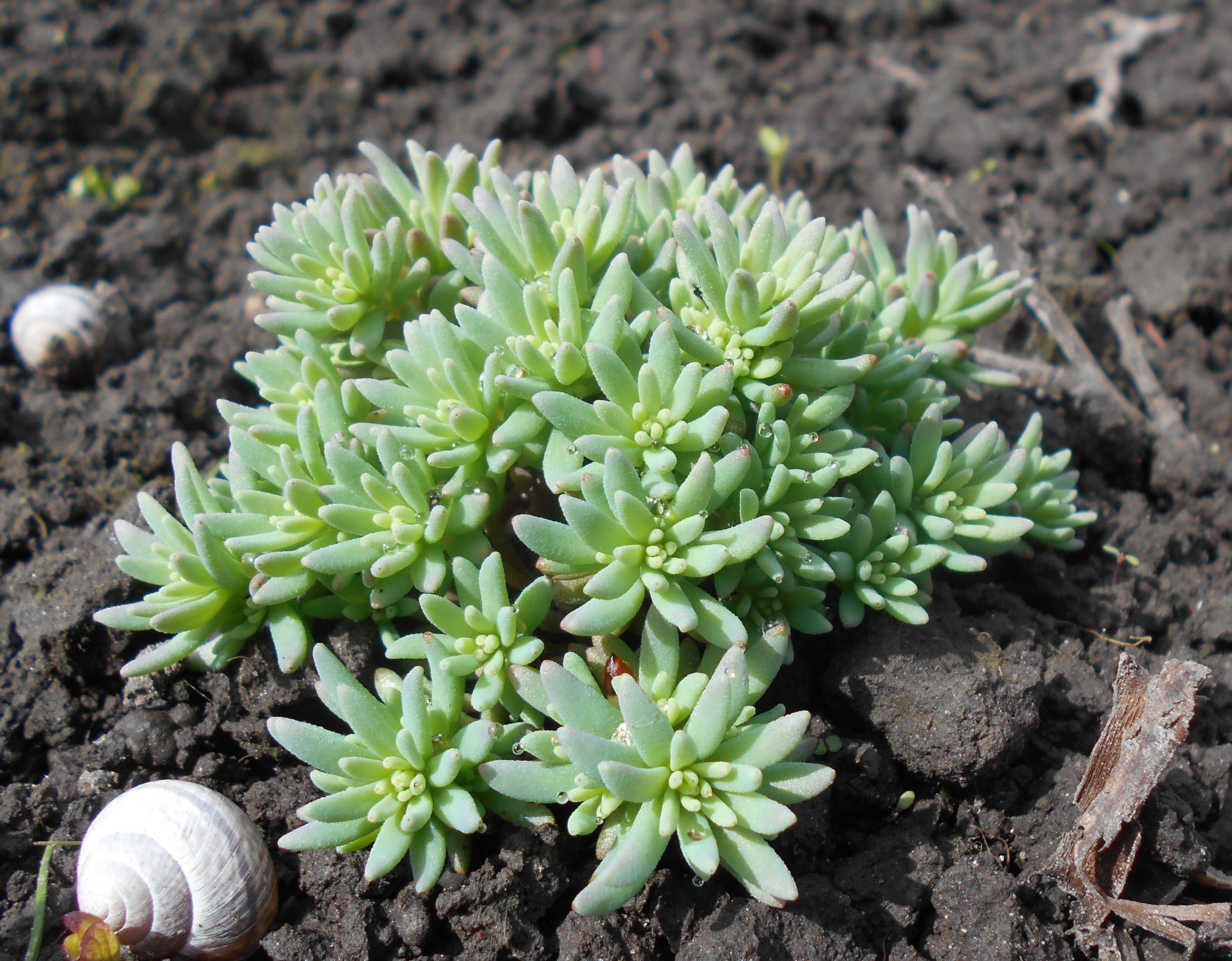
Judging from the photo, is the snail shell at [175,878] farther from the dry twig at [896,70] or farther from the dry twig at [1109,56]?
the dry twig at [1109,56]

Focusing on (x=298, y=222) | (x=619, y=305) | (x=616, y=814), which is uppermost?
(x=298, y=222)

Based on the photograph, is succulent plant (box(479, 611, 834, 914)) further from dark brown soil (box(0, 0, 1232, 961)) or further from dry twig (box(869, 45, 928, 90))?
dry twig (box(869, 45, 928, 90))

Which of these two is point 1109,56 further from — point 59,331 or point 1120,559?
point 59,331

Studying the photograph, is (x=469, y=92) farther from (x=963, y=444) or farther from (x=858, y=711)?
(x=858, y=711)

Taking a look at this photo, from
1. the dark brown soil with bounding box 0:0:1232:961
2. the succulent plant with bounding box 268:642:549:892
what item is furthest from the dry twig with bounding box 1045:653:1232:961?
the succulent plant with bounding box 268:642:549:892

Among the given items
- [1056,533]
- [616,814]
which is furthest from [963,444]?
[616,814]

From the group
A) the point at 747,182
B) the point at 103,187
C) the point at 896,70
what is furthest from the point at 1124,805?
the point at 103,187

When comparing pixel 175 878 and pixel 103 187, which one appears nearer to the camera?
pixel 175 878
